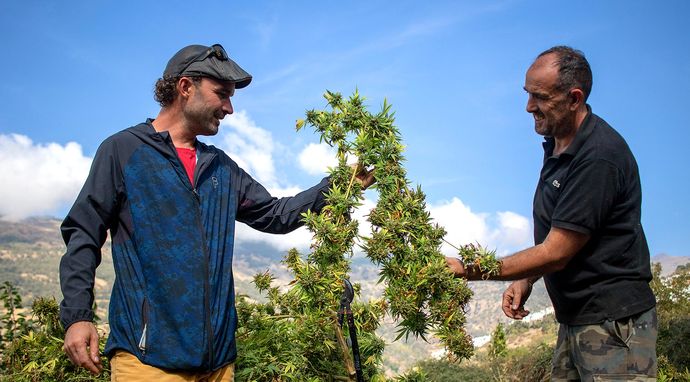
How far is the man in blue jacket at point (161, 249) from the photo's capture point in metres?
3.71

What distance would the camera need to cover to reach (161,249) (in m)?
3.80

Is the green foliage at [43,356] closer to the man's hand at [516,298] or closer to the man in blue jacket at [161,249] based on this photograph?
the man in blue jacket at [161,249]

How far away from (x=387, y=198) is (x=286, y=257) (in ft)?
2.83

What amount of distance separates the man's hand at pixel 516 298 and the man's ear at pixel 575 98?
1.53 metres

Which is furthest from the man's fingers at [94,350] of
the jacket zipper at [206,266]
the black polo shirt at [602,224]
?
the black polo shirt at [602,224]

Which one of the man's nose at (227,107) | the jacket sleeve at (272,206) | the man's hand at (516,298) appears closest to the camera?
the man's nose at (227,107)

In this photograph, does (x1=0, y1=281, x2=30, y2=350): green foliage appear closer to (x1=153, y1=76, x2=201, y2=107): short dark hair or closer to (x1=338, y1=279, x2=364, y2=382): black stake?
(x1=153, y1=76, x2=201, y2=107): short dark hair

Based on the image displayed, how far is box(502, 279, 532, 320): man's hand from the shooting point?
520 cm

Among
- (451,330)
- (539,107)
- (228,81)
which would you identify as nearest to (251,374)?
(451,330)

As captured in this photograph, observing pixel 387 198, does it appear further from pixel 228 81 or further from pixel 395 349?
pixel 395 349

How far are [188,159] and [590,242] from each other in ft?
9.29

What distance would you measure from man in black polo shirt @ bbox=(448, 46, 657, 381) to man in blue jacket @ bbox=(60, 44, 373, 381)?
1639mm

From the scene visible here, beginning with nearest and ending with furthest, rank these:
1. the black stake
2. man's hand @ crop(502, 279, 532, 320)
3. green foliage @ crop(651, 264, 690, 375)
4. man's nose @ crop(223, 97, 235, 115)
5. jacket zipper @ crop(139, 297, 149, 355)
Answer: jacket zipper @ crop(139, 297, 149, 355)
the black stake
man's nose @ crop(223, 97, 235, 115)
man's hand @ crop(502, 279, 532, 320)
green foliage @ crop(651, 264, 690, 375)

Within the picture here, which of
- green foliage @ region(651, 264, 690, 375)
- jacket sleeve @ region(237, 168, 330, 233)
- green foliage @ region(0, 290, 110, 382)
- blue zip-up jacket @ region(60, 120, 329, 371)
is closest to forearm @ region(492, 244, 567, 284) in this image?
jacket sleeve @ region(237, 168, 330, 233)
